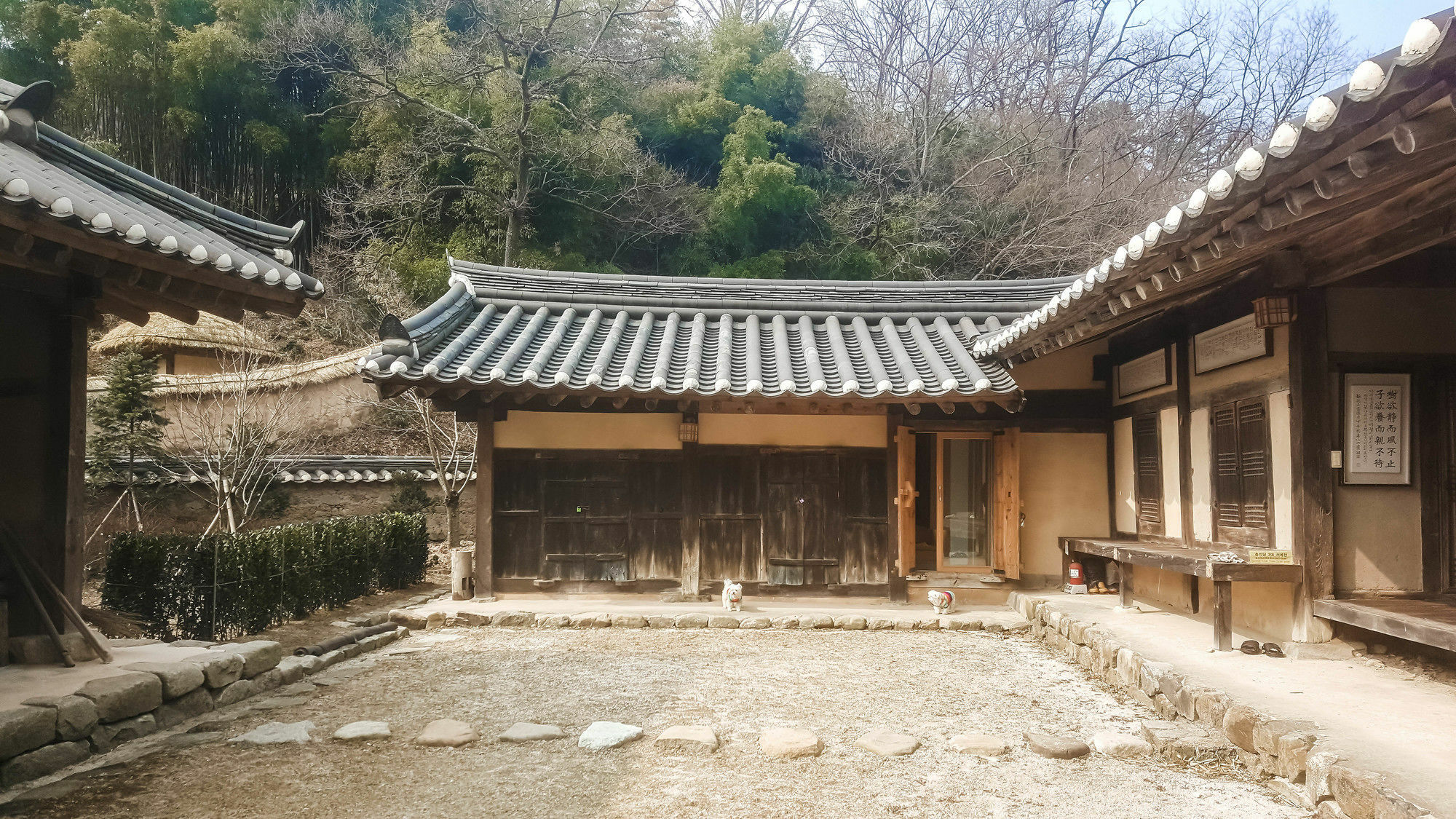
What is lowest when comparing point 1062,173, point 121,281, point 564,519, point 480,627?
point 480,627

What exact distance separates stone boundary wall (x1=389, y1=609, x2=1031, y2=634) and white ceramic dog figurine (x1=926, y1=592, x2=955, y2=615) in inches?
6.3

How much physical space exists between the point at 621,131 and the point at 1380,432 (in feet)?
52.6

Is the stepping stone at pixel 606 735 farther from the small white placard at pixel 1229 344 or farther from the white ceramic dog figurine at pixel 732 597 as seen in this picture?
the small white placard at pixel 1229 344

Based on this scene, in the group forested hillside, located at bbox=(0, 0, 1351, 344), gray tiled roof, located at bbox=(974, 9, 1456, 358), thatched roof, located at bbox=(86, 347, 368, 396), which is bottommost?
gray tiled roof, located at bbox=(974, 9, 1456, 358)

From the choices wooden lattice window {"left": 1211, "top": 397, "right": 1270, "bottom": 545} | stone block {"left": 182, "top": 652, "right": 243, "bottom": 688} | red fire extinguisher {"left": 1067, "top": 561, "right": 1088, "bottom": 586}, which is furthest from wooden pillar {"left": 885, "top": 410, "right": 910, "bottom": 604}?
stone block {"left": 182, "top": 652, "right": 243, "bottom": 688}

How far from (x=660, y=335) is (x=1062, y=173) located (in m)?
14.4

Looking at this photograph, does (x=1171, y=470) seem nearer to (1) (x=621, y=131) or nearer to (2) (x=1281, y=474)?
(2) (x=1281, y=474)

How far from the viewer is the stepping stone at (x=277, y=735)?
4.73 meters

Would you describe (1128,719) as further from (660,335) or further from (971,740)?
(660,335)

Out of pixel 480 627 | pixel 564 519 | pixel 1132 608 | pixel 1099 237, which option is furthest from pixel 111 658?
pixel 1099 237

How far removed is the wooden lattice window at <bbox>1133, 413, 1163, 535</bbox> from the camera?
8133 millimetres

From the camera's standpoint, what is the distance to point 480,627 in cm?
853

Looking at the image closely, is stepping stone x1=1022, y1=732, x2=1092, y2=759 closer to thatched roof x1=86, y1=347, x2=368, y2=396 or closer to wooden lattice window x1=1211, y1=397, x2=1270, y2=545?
wooden lattice window x1=1211, y1=397, x2=1270, y2=545

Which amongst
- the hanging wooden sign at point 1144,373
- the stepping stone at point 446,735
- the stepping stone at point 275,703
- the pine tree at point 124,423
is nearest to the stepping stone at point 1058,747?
the stepping stone at point 446,735
